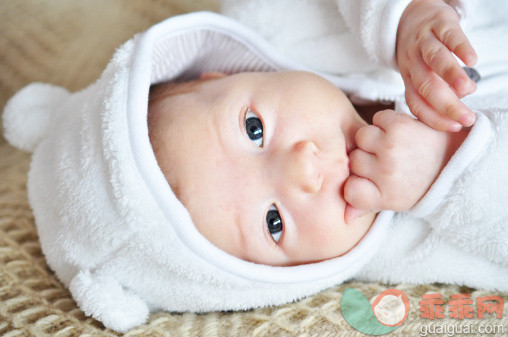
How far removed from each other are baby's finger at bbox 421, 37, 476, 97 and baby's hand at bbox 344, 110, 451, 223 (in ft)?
0.38

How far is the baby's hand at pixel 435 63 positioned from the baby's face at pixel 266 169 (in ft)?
0.52

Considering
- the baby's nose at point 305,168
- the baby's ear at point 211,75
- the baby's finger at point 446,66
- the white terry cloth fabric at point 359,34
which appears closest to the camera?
Result: the baby's finger at point 446,66

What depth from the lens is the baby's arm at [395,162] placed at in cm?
93

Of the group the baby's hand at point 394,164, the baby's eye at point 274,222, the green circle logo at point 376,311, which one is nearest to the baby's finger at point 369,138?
the baby's hand at point 394,164

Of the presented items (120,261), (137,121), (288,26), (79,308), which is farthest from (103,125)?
(288,26)

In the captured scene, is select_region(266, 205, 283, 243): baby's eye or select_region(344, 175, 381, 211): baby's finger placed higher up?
select_region(344, 175, 381, 211): baby's finger

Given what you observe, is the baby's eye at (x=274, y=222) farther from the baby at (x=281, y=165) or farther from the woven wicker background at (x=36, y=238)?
the woven wicker background at (x=36, y=238)

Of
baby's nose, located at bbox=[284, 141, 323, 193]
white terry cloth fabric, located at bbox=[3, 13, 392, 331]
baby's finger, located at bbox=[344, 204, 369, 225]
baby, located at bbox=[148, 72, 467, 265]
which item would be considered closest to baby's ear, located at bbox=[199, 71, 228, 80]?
white terry cloth fabric, located at bbox=[3, 13, 392, 331]

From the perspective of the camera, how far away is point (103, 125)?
0.98 metres

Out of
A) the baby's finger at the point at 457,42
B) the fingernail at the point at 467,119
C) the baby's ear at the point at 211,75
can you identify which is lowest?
the baby's ear at the point at 211,75

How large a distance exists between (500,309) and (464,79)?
46 centimetres

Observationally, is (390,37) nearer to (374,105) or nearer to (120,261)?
(374,105)

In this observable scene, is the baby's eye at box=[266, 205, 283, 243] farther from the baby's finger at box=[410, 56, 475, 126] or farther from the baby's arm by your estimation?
the baby's finger at box=[410, 56, 475, 126]

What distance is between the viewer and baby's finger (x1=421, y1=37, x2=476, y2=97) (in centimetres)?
81
